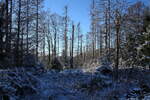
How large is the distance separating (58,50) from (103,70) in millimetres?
28988

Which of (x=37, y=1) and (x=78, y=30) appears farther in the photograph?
(x=78, y=30)

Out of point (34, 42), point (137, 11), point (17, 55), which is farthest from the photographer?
point (137, 11)

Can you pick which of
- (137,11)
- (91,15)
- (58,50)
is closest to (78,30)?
(58,50)

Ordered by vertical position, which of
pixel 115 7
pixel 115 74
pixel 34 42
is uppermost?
pixel 115 7

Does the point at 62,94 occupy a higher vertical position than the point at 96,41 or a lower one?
lower

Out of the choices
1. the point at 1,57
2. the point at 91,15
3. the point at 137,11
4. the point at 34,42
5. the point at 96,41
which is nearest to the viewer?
the point at 1,57

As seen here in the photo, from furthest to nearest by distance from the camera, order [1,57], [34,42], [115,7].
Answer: [34,42] < [115,7] < [1,57]

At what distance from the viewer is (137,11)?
32000 millimetres

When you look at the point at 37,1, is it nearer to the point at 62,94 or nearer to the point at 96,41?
the point at 96,41

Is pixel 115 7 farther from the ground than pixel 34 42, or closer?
farther from the ground

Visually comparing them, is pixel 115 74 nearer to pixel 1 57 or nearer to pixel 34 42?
pixel 1 57

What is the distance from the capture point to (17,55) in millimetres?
16938

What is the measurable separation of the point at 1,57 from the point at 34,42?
15476mm

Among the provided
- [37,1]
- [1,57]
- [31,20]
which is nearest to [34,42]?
[31,20]
